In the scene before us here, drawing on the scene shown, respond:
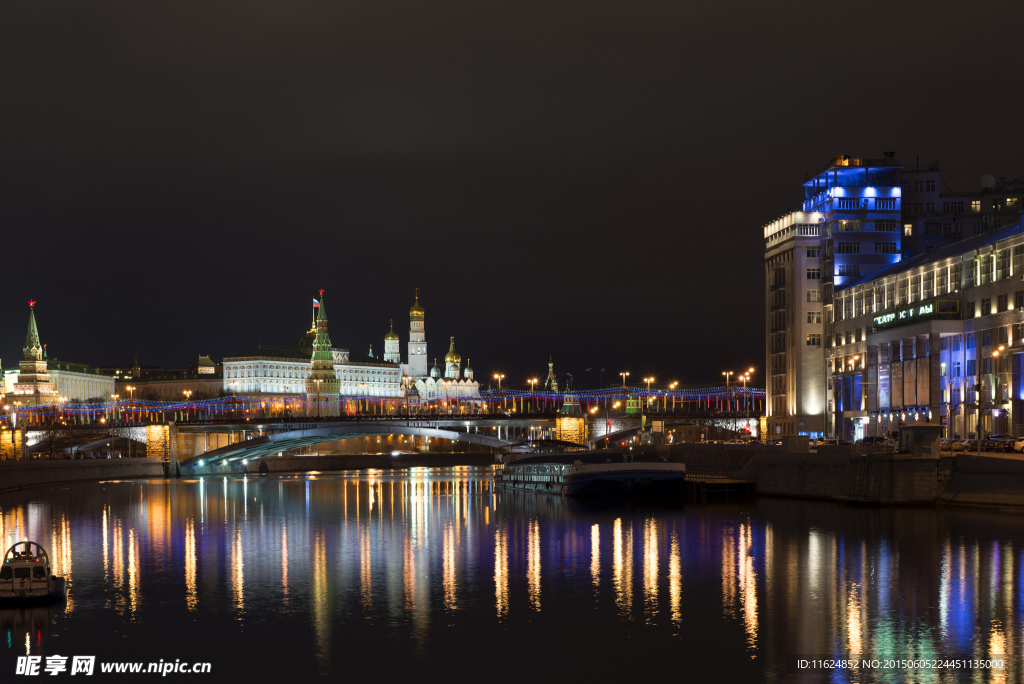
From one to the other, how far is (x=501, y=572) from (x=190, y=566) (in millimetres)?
12384

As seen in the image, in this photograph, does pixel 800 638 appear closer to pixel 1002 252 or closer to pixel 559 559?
pixel 559 559

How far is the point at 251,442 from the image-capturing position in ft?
428

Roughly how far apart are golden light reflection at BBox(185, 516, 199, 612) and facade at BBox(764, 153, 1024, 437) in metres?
67.3

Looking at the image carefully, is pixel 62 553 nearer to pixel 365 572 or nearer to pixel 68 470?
pixel 365 572

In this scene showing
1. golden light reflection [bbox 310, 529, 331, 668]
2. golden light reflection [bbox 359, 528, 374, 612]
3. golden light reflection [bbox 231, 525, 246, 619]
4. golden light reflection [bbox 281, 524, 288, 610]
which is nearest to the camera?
golden light reflection [bbox 310, 529, 331, 668]

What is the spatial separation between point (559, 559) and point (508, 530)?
12.9 metres

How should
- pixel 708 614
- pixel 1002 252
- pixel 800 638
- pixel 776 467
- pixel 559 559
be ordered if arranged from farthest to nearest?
pixel 1002 252 < pixel 776 467 < pixel 559 559 < pixel 708 614 < pixel 800 638

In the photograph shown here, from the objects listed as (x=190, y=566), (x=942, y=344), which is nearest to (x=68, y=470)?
(x=190, y=566)

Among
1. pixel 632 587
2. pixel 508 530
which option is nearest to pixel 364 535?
pixel 508 530

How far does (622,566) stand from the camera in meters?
45.8

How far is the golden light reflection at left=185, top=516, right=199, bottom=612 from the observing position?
38.4 meters

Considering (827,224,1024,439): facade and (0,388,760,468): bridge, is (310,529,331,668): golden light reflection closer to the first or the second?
(827,224,1024,439): facade

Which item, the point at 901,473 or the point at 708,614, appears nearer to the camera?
the point at 708,614

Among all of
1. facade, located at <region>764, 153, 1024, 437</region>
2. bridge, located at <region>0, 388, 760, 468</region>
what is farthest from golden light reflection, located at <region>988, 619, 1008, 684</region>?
bridge, located at <region>0, 388, 760, 468</region>
